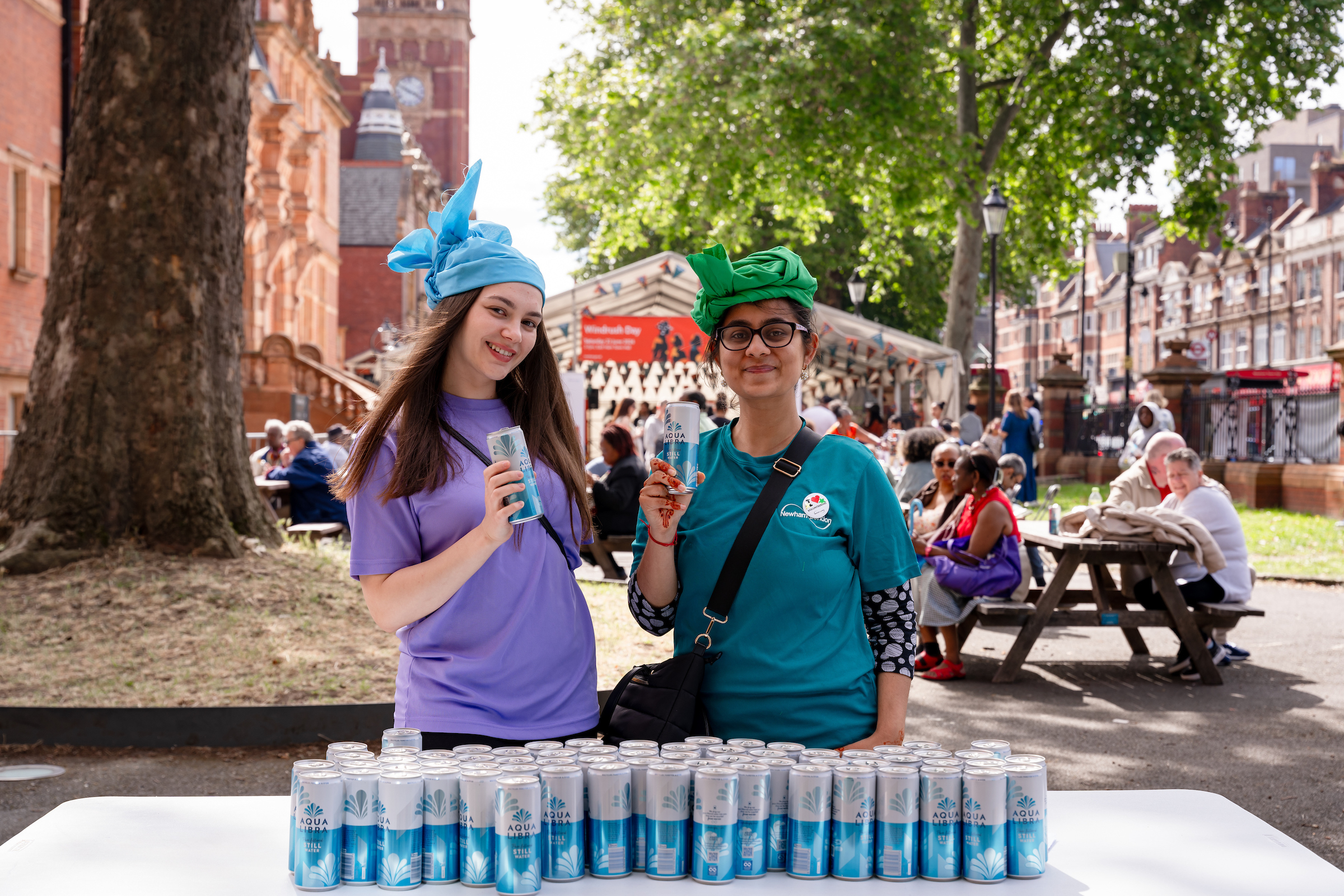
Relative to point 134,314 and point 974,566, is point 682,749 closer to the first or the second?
point 974,566

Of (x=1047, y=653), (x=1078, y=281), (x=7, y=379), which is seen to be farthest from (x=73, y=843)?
(x=1078, y=281)

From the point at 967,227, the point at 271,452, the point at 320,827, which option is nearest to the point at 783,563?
the point at 320,827

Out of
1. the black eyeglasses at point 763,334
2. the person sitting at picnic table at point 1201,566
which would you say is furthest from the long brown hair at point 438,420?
the person sitting at picnic table at point 1201,566

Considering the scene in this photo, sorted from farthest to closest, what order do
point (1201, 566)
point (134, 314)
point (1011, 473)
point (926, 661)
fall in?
point (1011, 473), point (926, 661), point (1201, 566), point (134, 314)

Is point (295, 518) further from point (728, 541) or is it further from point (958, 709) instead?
point (728, 541)

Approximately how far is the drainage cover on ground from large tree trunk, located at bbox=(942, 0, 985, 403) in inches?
776

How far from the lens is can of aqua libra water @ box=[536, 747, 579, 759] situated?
6.97 ft

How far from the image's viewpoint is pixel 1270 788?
5832 millimetres

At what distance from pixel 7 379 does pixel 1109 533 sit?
63.6ft

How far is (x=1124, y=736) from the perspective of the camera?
6.89 m

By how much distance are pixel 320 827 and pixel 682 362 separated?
61.9 ft

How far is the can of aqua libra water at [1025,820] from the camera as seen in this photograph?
209 centimetres

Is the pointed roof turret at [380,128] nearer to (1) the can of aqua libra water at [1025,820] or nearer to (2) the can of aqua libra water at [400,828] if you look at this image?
(2) the can of aqua libra water at [400,828]

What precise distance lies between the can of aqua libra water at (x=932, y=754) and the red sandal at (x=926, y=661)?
6696 mm
